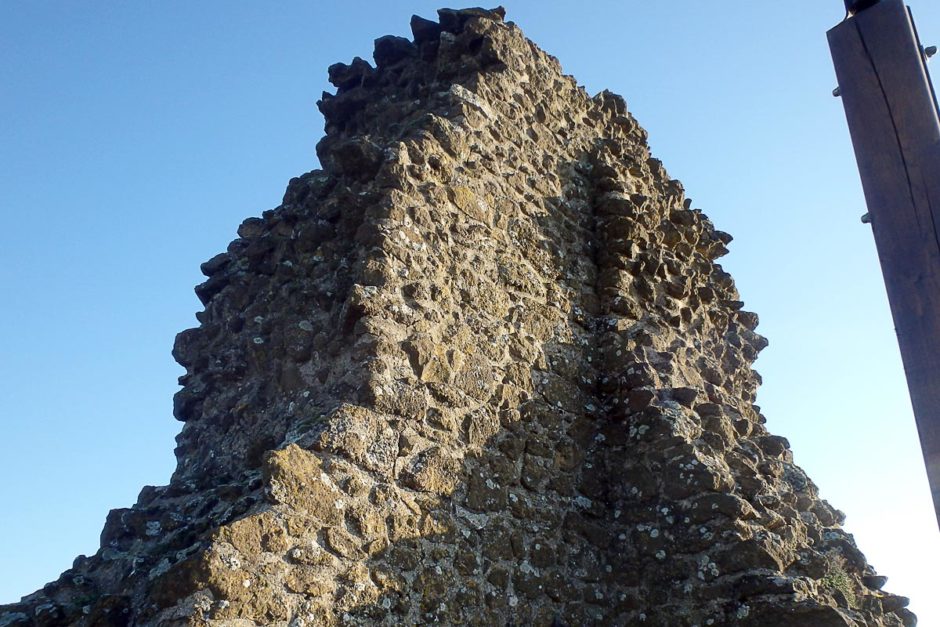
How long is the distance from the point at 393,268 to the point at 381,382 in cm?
72

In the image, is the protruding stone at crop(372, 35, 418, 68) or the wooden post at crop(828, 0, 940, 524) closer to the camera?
the wooden post at crop(828, 0, 940, 524)

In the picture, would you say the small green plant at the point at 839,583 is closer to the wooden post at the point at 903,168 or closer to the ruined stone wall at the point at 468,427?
the ruined stone wall at the point at 468,427

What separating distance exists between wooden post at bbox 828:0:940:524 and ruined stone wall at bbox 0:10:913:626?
1.87 meters

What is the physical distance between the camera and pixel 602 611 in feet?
15.9

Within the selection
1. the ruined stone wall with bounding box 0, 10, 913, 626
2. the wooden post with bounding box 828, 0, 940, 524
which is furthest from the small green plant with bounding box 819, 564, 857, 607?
the wooden post with bounding box 828, 0, 940, 524

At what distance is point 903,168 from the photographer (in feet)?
10.7

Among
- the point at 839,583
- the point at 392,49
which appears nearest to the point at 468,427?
the point at 839,583

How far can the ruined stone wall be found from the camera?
3.96 m

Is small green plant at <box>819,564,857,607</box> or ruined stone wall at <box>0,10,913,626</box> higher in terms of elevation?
ruined stone wall at <box>0,10,913,626</box>

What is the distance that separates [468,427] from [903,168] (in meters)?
2.44

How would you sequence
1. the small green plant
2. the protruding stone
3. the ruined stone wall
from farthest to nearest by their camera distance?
the protruding stone
the small green plant
the ruined stone wall

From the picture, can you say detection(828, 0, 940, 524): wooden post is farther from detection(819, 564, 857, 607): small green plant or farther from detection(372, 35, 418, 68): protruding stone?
detection(372, 35, 418, 68): protruding stone

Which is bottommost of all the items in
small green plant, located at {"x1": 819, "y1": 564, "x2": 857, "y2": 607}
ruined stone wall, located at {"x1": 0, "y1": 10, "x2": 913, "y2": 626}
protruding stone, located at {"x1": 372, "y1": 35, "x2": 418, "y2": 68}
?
small green plant, located at {"x1": 819, "y1": 564, "x2": 857, "y2": 607}

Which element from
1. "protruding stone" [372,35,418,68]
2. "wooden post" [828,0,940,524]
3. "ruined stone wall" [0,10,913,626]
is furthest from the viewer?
"protruding stone" [372,35,418,68]
